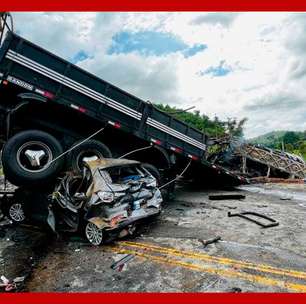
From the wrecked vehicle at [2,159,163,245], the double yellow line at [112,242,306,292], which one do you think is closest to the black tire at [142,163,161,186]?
the wrecked vehicle at [2,159,163,245]

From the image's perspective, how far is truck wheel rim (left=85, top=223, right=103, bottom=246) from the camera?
5948 mm

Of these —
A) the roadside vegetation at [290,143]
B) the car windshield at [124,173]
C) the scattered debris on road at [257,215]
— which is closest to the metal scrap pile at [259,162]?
the roadside vegetation at [290,143]

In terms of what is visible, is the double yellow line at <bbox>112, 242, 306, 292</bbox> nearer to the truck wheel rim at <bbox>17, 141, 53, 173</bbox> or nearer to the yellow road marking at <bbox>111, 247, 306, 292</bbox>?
the yellow road marking at <bbox>111, 247, 306, 292</bbox>

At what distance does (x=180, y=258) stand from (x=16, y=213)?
4.27m

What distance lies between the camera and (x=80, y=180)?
23.7 feet

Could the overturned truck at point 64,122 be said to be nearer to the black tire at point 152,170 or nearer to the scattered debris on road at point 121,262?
the black tire at point 152,170

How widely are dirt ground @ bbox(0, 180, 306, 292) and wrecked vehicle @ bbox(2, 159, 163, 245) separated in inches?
13.7

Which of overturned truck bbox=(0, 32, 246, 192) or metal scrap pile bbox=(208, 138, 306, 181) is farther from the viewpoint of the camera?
metal scrap pile bbox=(208, 138, 306, 181)

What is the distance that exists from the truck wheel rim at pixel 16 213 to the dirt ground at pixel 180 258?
233 mm
